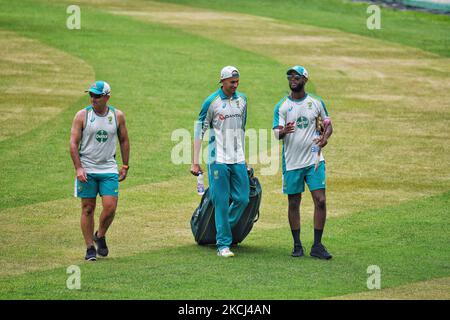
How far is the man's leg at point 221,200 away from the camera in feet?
46.3

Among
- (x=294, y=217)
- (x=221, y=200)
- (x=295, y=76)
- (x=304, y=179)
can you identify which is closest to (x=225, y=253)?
(x=221, y=200)

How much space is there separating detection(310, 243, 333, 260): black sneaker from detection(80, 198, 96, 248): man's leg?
280 cm

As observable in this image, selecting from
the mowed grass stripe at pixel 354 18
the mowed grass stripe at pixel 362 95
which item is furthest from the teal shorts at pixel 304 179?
the mowed grass stripe at pixel 354 18

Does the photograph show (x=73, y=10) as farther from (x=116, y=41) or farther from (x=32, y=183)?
(x=32, y=183)

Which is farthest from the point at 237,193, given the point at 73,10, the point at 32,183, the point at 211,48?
the point at 73,10

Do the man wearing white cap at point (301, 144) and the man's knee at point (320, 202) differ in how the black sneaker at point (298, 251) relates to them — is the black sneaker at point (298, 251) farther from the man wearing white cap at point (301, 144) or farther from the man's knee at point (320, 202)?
the man's knee at point (320, 202)

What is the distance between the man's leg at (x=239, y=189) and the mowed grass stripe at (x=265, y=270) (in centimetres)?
56

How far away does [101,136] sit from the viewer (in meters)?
13.9

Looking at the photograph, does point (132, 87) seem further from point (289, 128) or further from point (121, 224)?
point (289, 128)

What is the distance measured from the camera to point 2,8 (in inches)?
1486

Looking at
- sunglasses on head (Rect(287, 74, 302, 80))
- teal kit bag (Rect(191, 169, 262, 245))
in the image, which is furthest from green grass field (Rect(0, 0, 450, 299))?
sunglasses on head (Rect(287, 74, 302, 80))

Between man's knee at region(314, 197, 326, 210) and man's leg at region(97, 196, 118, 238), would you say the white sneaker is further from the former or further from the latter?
man's leg at region(97, 196, 118, 238)

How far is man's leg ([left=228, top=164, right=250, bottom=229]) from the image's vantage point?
46.7 feet
